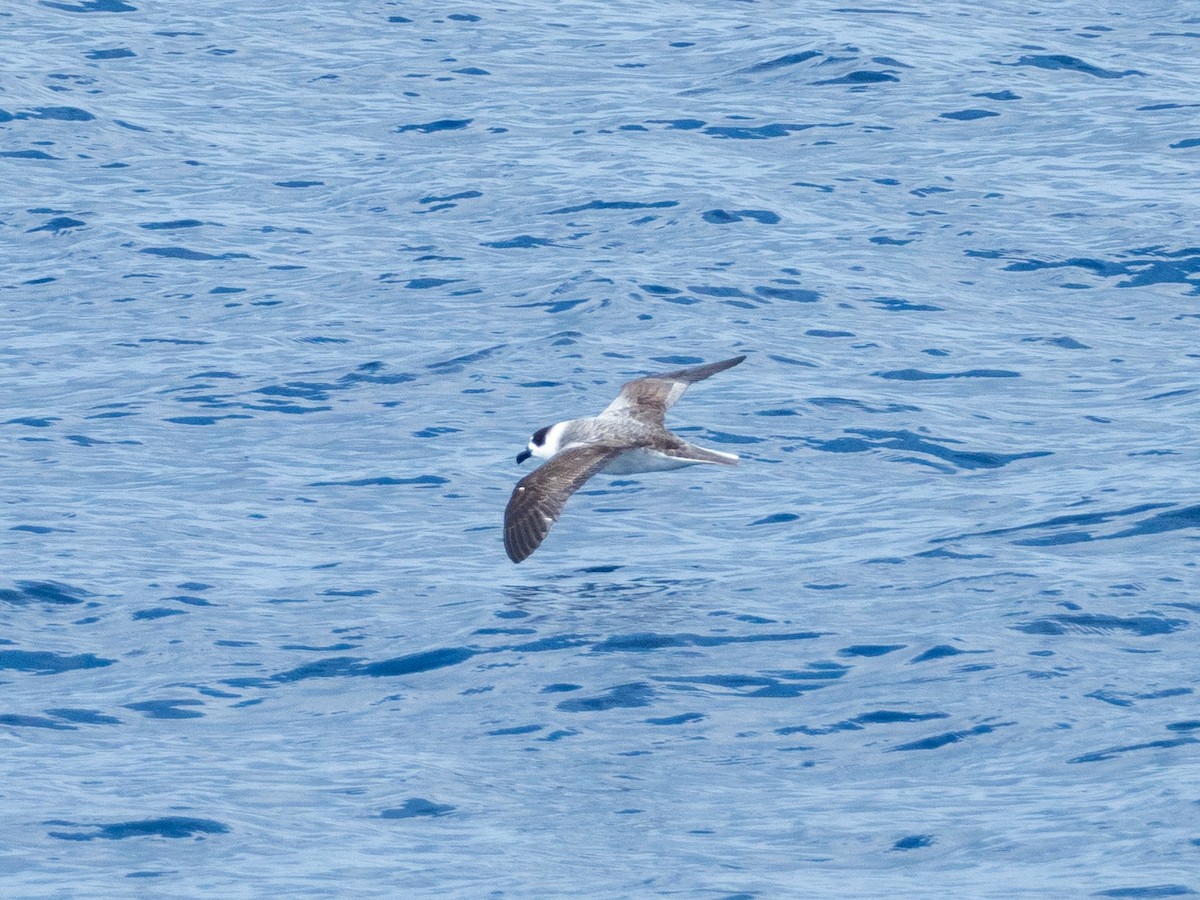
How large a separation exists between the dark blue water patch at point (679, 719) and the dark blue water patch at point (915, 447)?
4999 millimetres

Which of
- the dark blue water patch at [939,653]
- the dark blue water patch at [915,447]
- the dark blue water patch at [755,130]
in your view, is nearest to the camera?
the dark blue water patch at [939,653]

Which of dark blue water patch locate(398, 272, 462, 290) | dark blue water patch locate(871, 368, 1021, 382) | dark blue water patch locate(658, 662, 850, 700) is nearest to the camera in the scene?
dark blue water patch locate(658, 662, 850, 700)

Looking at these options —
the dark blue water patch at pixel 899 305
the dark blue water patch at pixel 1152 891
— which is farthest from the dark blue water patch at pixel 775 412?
the dark blue water patch at pixel 1152 891

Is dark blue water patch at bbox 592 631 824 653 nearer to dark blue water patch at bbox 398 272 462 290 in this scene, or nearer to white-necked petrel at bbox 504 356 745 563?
white-necked petrel at bbox 504 356 745 563

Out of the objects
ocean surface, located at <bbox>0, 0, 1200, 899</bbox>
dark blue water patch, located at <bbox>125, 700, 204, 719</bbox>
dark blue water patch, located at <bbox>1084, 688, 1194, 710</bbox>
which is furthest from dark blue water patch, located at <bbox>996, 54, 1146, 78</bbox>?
dark blue water patch, located at <bbox>125, 700, 204, 719</bbox>

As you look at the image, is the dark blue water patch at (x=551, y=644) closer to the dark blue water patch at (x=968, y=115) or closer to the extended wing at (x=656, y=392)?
the extended wing at (x=656, y=392)

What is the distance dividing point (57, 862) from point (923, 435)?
8.64m

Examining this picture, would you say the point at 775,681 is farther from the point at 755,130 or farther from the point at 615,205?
the point at 755,130

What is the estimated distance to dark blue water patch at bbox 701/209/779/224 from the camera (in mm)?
21750

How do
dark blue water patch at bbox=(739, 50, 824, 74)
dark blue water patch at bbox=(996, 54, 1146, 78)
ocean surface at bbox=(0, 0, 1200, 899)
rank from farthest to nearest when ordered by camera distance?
dark blue water patch at bbox=(739, 50, 824, 74)
dark blue water patch at bbox=(996, 54, 1146, 78)
ocean surface at bbox=(0, 0, 1200, 899)

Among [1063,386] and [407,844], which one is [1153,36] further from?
[407,844]

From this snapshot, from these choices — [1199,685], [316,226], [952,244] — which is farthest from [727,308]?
[1199,685]

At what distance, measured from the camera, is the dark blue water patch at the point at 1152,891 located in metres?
9.16

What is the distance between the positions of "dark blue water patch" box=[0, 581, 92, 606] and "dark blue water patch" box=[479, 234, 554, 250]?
28.1 feet
